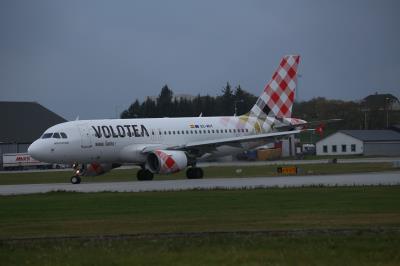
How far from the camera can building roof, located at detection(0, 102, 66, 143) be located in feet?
388

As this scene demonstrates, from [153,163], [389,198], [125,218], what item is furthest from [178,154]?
[125,218]

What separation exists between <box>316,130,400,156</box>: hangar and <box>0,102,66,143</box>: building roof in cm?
4163

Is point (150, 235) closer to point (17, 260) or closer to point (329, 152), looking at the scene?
point (17, 260)

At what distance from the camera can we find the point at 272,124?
54.2 m

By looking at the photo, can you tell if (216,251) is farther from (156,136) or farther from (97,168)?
(97,168)

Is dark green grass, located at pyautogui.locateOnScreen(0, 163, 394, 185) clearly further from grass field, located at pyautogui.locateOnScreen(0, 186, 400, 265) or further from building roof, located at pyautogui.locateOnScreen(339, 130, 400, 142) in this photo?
building roof, located at pyautogui.locateOnScreen(339, 130, 400, 142)

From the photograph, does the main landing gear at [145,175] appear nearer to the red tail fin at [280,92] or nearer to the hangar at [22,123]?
the red tail fin at [280,92]

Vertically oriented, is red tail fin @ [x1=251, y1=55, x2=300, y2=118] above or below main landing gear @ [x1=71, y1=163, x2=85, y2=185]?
above

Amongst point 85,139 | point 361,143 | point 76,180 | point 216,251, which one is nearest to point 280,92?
point 85,139

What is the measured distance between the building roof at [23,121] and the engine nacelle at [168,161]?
73.2 m

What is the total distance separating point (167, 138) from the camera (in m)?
50.6

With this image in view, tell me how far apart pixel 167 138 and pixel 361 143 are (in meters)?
55.3

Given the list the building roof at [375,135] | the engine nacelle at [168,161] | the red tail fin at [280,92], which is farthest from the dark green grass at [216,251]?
the building roof at [375,135]

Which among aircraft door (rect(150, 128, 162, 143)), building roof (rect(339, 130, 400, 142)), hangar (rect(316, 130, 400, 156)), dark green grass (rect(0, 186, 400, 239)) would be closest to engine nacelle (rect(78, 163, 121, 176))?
aircraft door (rect(150, 128, 162, 143))
